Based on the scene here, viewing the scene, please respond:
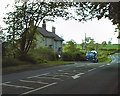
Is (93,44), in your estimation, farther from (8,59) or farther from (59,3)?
(8,59)

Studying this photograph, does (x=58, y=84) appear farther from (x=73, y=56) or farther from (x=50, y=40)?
(x=50, y=40)

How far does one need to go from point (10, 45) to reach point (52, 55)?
768 inches

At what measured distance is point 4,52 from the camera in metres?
28.7

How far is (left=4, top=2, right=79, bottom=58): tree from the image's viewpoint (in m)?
33.3

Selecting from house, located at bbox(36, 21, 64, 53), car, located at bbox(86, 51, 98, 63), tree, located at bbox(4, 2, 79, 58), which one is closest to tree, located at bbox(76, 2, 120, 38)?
tree, located at bbox(4, 2, 79, 58)

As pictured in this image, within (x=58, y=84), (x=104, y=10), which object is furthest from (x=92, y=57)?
(x=58, y=84)

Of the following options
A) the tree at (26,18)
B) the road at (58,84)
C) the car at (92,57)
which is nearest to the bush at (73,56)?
the car at (92,57)

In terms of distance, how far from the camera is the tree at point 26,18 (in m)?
33.3

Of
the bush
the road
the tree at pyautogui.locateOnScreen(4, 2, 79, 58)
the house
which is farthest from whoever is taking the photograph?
the house

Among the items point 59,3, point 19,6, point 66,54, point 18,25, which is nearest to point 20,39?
point 18,25

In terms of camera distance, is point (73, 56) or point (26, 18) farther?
point (73, 56)

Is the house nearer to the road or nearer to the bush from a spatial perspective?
the bush

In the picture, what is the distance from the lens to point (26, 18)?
111 ft

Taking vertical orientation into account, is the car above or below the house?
below
